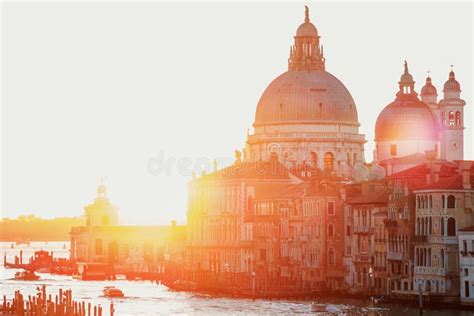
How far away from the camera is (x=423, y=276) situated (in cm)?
9519

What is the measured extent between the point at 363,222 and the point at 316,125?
3514 centimetres

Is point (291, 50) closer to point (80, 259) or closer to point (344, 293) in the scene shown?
point (80, 259)

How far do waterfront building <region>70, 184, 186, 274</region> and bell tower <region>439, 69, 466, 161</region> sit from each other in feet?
70.9

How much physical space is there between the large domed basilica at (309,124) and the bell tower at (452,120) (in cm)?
831

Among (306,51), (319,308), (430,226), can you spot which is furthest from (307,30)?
(319,308)

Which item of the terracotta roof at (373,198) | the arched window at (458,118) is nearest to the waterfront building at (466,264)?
the terracotta roof at (373,198)

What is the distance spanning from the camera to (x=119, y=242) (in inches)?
6073

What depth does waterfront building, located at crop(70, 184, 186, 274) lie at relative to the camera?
145 m

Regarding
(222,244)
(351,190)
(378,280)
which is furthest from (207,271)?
(378,280)

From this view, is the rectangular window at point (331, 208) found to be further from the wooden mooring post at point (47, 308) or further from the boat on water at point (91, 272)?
the boat on water at point (91, 272)

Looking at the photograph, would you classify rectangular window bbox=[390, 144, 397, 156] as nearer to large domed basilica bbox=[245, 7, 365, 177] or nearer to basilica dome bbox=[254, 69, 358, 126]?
large domed basilica bbox=[245, 7, 365, 177]

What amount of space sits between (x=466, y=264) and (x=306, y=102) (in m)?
48.8

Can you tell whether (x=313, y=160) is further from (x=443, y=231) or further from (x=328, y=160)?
(x=443, y=231)

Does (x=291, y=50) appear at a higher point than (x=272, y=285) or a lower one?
higher
